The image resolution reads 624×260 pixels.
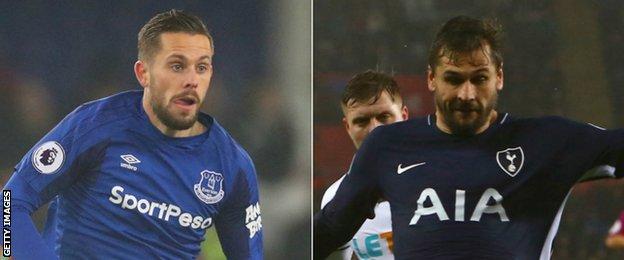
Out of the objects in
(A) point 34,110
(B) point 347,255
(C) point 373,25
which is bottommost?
(B) point 347,255

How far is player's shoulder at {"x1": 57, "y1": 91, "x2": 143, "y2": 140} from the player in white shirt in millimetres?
748

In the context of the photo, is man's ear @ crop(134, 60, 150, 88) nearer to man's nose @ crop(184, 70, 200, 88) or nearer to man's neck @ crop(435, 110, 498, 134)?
man's nose @ crop(184, 70, 200, 88)

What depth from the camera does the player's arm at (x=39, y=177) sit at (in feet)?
11.9

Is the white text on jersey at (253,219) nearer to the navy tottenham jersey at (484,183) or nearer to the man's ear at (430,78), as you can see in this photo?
the navy tottenham jersey at (484,183)

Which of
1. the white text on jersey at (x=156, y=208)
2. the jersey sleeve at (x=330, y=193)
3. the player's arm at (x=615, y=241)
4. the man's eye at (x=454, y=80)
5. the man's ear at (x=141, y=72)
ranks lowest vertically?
the player's arm at (x=615, y=241)

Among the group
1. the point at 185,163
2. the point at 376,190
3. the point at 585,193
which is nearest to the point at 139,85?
the point at 185,163

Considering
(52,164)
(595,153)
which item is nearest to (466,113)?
(595,153)

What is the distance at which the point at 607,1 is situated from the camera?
3752 mm

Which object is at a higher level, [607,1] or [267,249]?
[607,1]

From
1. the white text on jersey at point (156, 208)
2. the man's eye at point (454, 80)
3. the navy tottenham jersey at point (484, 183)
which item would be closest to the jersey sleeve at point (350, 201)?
the navy tottenham jersey at point (484, 183)

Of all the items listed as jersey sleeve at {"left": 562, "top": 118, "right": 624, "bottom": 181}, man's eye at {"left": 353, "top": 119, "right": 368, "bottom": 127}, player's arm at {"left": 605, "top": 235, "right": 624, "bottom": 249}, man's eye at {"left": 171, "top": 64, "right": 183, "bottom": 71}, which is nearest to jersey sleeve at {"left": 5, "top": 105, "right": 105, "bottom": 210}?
man's eye at {"left": 171, "top": 64, "right": 183, "bottom": 71}

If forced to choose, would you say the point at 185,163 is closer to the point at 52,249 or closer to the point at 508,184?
the point at 52,249

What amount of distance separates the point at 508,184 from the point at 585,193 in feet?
0.92

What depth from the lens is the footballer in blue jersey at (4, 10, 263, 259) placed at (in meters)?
3.64
